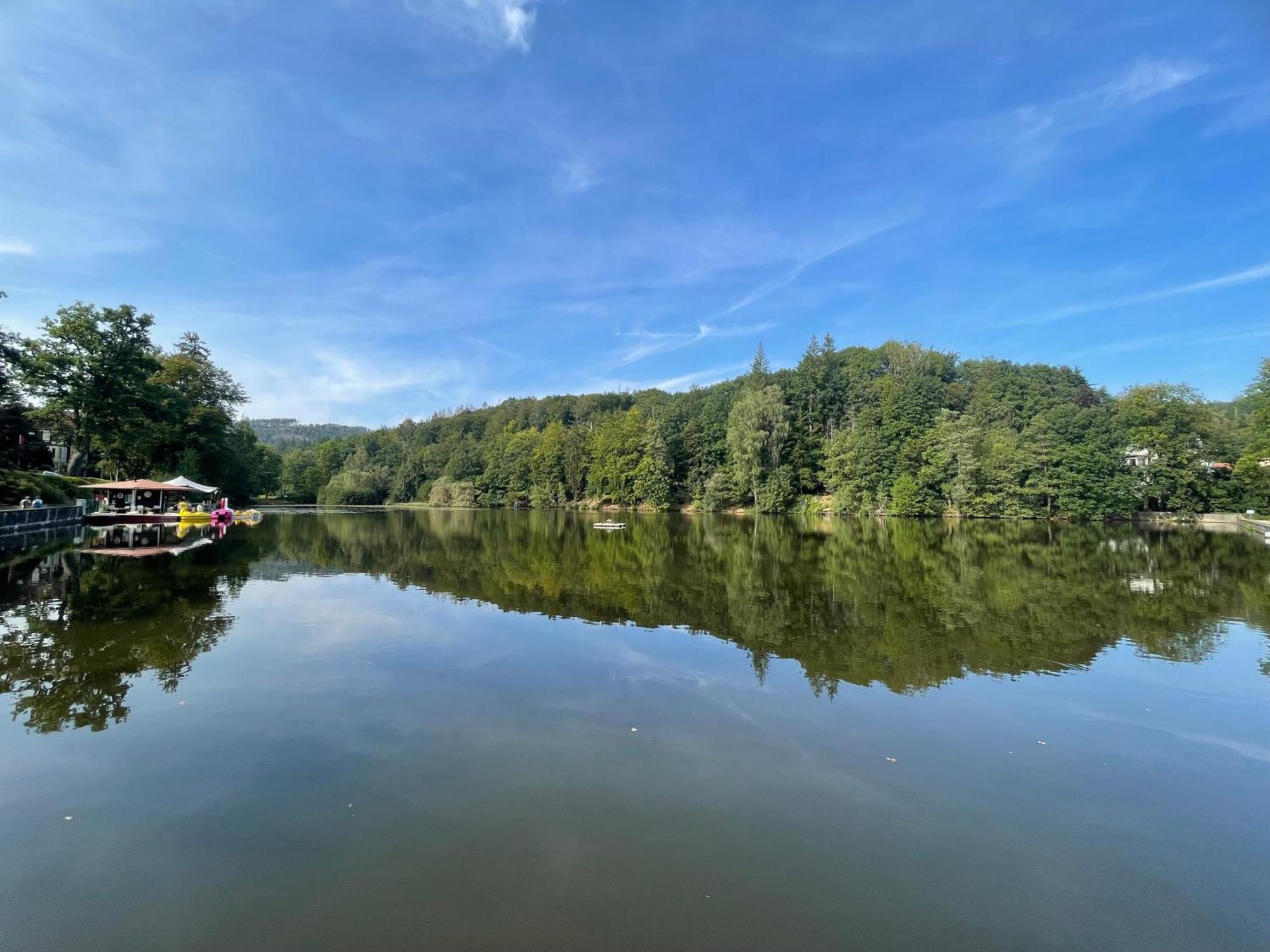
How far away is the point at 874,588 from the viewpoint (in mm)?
14656

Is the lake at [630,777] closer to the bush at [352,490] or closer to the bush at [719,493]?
the bush at [719,493]

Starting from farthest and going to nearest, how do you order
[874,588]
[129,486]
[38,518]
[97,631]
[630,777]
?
[129,486], [38,518], [874,588], [97,631], [630,777]

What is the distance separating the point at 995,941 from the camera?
3209mm

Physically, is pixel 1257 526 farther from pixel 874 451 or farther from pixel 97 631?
pixel 97 631

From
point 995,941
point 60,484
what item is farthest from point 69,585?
point 60,484

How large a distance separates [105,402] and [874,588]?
45337 mm

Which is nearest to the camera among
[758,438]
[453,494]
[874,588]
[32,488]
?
[874,588]

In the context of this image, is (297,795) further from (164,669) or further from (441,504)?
(441,504)

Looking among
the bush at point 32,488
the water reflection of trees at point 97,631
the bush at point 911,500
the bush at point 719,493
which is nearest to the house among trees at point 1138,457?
the bush at point 911,500

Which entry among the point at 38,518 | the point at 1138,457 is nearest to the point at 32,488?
the point at 38,518

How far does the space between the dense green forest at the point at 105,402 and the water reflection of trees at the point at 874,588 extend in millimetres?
17594

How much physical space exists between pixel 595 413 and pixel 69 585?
275 ft

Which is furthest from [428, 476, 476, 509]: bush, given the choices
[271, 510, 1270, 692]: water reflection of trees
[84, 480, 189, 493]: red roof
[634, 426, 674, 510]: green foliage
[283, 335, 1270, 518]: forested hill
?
[271, 510, 1270, 692]: water reflection of trees

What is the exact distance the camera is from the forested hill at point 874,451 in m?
47.0
